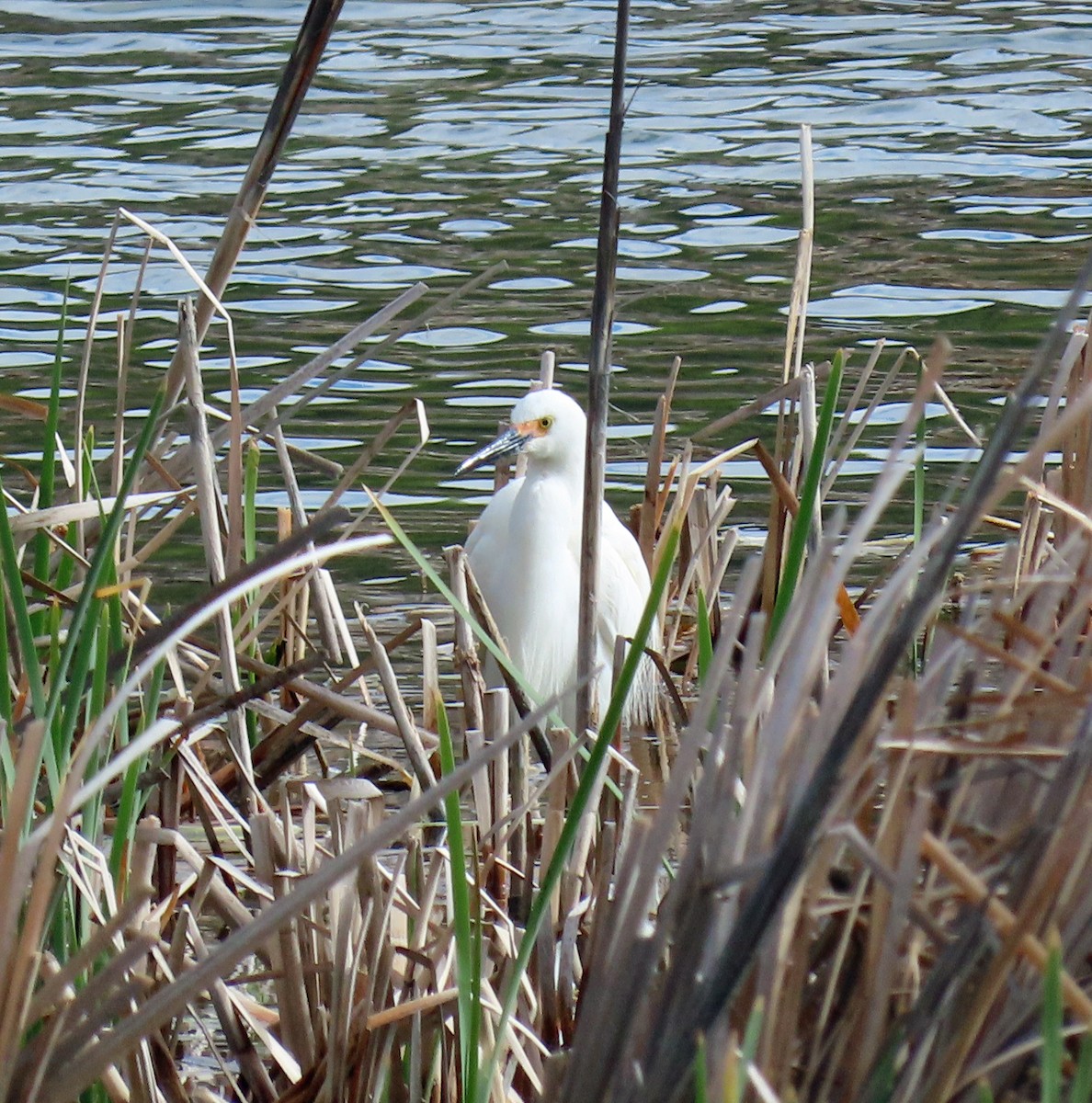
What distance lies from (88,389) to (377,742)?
228cm

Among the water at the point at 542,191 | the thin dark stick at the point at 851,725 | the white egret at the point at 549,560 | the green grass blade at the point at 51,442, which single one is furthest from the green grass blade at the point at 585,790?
the water at the point at 542,191

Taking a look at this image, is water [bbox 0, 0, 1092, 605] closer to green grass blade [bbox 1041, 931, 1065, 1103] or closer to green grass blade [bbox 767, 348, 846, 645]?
green grass blade [bbox 767, 348, 846, 645]

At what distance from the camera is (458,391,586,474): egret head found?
12.6 ft

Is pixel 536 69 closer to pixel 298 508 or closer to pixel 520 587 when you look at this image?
pixel 520 587

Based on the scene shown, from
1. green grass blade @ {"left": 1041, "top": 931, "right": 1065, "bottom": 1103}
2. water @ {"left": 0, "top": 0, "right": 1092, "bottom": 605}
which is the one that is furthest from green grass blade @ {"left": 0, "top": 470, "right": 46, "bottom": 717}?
water @ {"left": 0, "top": 0, "right": 1092, "bottom": 605}

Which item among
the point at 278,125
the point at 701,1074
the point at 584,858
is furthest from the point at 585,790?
the point at 278,125

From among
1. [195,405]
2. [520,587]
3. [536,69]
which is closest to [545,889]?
[195,405]

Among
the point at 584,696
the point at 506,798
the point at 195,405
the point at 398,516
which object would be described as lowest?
the point at 398,516

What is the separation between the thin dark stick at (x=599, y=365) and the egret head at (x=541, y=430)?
5.46ft

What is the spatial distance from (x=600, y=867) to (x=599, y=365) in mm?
505

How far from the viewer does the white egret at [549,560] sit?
3.85 meters

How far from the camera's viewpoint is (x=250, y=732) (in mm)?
3062

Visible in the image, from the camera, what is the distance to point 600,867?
79.0 inches

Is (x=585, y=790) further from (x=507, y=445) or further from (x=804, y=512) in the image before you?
Answer: (x=507, y=445)
